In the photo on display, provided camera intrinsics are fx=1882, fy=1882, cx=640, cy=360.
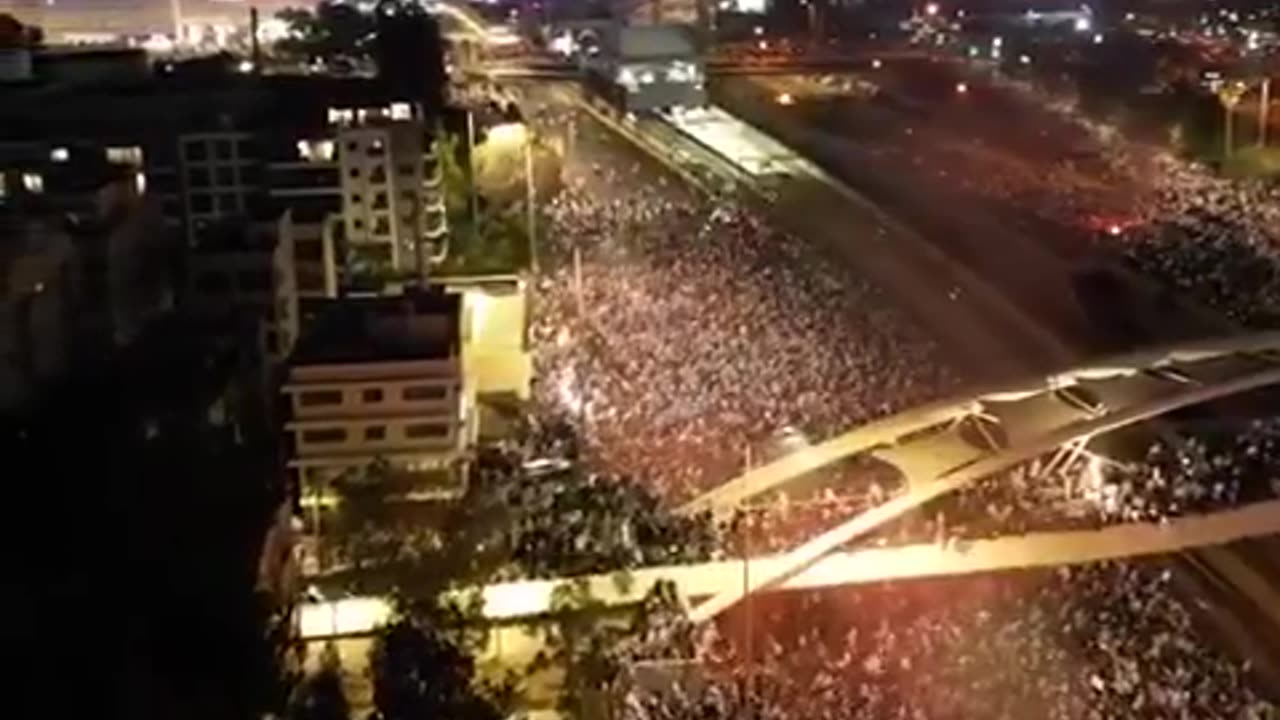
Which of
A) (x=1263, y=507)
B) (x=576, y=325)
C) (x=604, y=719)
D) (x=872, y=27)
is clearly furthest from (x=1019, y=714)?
(x=872, y=27)

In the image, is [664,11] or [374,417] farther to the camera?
[664,11]

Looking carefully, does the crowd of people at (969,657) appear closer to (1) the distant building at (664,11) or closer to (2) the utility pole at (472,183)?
(2) the utility pole at (472,183)

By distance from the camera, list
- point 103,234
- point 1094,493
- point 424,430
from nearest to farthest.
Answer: point 1094,493
point 424,430
point 103,234

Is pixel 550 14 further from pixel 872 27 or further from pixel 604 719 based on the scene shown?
pixel 604 719

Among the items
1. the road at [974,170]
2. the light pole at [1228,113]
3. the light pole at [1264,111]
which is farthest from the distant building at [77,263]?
the light pole at [1264,111]

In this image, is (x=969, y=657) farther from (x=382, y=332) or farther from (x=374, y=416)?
(x=382, y=332)

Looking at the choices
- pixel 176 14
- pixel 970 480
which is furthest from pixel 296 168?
pixel 176 14

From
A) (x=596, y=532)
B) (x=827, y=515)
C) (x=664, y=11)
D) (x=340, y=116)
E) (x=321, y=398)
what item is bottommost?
(x=664, y=11)
